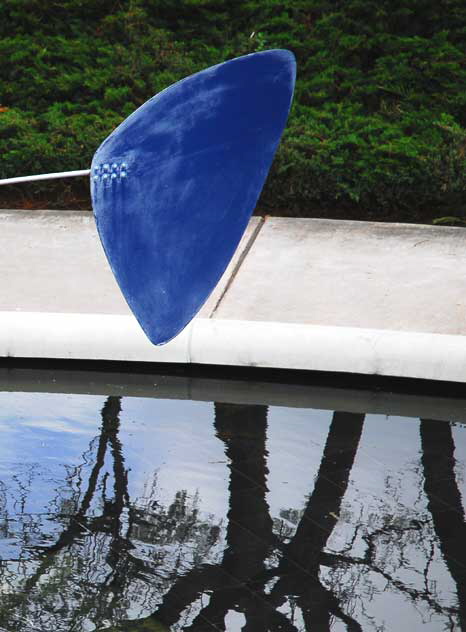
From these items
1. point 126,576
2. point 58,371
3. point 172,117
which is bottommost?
point 58,371

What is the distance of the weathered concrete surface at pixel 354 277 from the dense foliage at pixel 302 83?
362 millimetres

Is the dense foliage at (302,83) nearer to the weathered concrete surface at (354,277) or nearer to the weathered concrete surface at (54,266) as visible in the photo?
the weathered concrete surface at (354,277)

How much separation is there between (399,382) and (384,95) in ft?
11.5

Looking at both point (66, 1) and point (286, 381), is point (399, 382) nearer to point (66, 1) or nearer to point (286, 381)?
point (286, 381)

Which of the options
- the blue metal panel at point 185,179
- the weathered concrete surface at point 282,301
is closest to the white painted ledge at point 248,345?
the weathered concrete surface at point 282,301

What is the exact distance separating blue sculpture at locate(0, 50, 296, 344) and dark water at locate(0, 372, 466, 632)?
31.0 inches

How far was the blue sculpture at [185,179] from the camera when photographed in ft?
12.5

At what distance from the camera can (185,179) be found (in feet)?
13.1

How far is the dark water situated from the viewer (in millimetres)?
3746

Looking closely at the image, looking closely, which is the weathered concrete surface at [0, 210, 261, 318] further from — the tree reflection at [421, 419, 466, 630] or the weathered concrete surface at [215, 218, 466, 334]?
the tree reflection at [421, 419, 466, 630]

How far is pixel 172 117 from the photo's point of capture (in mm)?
3881

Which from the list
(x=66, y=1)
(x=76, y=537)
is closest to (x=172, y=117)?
(x=76, y=537)

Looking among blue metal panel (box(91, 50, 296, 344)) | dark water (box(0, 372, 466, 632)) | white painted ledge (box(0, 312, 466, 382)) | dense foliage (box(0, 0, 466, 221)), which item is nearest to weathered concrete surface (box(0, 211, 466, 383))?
white painted ledge (box(0, 312, 466, 382))

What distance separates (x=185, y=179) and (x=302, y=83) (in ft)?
14.9
